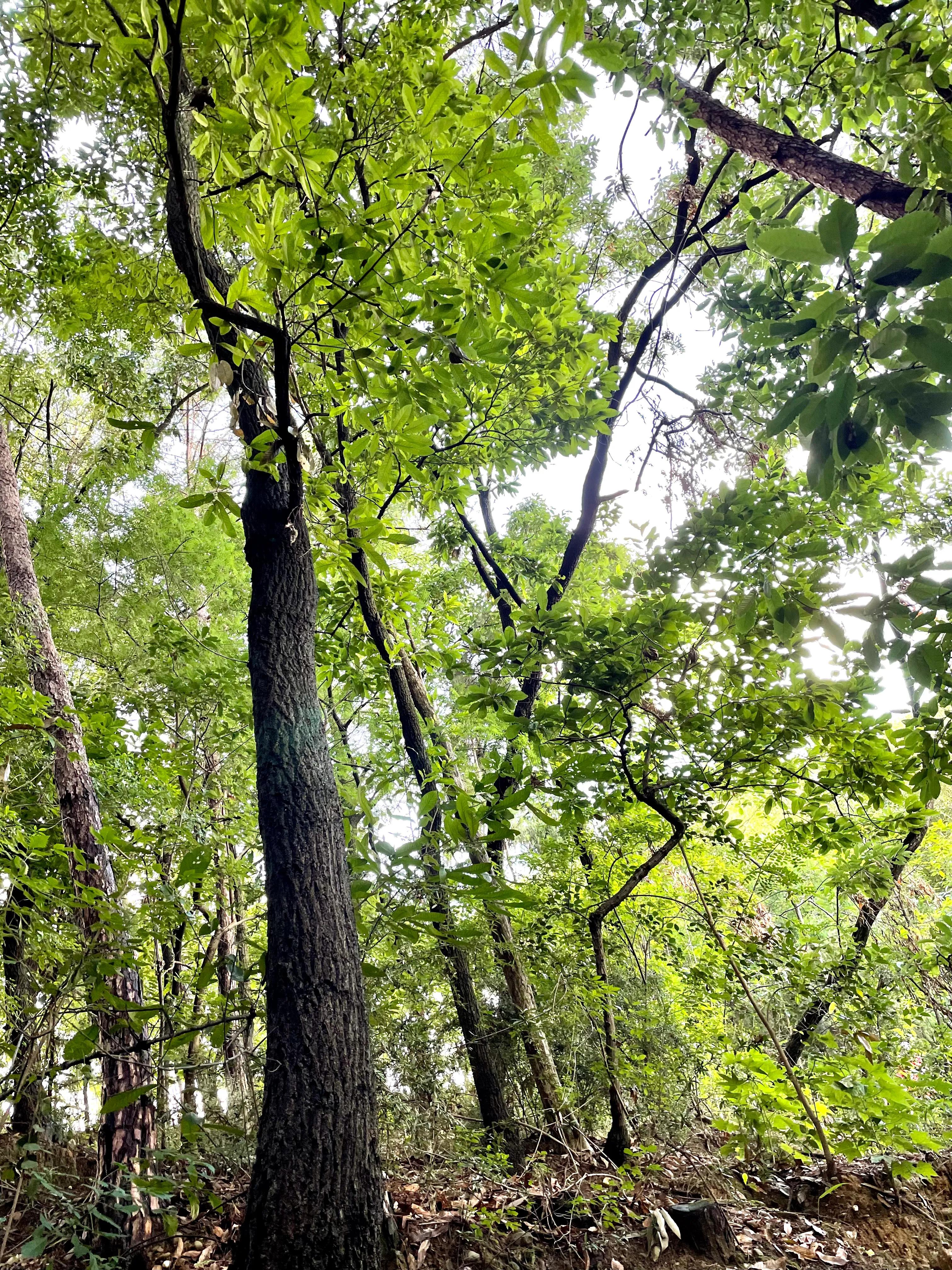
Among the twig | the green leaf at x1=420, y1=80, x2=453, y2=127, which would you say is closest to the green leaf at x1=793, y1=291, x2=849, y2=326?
the green leaf at x1=420, y1=80, x2=453, y2=127

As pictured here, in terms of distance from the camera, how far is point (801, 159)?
2.74 meters

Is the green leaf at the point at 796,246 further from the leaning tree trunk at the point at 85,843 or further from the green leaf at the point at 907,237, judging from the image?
the leaning tree trunk at the point at 85,843

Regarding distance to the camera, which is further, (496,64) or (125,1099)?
(125,1099)

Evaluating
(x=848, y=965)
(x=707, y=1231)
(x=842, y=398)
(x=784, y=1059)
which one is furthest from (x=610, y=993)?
(x=842, y=398)

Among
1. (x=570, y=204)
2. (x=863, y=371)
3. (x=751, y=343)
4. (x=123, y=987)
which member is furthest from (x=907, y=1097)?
(x=570, y=204)

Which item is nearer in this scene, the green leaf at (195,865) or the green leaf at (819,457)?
the green leaf at (819,457)

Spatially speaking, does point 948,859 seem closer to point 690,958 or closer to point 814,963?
point 690,958

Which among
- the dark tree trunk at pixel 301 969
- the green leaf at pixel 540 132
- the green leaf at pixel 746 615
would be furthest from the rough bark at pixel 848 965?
the green leaf at pixel 540 132

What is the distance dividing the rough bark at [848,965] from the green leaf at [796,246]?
3.32 m

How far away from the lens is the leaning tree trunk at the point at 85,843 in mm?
1586

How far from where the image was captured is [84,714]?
3406 mm

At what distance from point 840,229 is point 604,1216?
3.32 metres

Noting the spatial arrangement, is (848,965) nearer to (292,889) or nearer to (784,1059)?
(784,1059)

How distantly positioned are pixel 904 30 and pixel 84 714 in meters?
4.43
